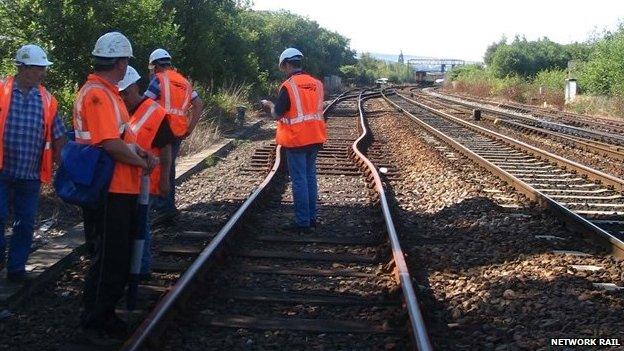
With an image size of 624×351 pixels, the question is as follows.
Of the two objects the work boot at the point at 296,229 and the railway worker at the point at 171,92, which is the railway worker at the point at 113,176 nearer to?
the railway worker at the point at 171,92

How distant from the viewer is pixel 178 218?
835cm

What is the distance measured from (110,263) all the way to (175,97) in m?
3.16

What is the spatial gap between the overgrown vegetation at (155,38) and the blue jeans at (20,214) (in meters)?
4.07

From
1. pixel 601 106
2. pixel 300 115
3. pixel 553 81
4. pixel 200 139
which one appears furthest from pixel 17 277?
pixel 553 81

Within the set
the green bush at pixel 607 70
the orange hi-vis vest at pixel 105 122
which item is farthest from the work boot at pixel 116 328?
the green bush at pixel 607 70

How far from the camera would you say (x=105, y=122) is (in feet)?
14.2

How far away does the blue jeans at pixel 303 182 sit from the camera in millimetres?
7719

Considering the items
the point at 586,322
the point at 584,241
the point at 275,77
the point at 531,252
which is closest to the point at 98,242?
the point at 586,322

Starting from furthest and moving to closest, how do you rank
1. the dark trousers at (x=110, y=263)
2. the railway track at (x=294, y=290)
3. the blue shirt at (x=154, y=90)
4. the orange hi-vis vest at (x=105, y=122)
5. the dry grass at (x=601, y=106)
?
the dry grass at (x=601, y=106)
the blue shirt at (x=154, y=90)
the railway track at (x=294, y=290)
the dark trousers at (x=110, y=263)
the orange hi-vis vest at (x=105, y=122)

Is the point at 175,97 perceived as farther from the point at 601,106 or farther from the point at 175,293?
the point at 601,106

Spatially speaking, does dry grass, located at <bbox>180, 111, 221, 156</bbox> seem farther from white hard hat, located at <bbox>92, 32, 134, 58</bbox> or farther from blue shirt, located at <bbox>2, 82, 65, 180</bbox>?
white hard hat, located at <bbox>92, 32, 134, 58</bbox>

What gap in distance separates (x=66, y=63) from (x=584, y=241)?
31.3 ft

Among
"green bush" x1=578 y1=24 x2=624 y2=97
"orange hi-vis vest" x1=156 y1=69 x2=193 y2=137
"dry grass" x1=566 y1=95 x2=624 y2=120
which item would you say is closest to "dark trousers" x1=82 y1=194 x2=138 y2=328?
"orange hi-vis vest" x1=156 y1=69 x2=193 y2=137

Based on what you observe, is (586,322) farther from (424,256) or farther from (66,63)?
(66,63)
